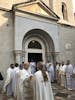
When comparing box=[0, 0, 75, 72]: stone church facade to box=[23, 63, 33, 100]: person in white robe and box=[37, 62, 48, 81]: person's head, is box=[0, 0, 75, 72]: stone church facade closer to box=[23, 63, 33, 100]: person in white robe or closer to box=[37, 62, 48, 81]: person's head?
box=[23, 63, 33, 100]: person in white robe

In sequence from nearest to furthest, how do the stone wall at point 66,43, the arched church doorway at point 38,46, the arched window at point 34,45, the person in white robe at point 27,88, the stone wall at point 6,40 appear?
the person in white robe at point 27,88 → the stone wall at point 6,40 → the arched church doorway at point 38,46 → the arched window at point 34,45 → the stone wall at point 66,43

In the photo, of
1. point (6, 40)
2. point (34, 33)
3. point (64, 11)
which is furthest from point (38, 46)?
point (64, 11)

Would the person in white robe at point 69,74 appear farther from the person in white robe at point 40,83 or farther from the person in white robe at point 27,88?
the person in white robe at point 40,83

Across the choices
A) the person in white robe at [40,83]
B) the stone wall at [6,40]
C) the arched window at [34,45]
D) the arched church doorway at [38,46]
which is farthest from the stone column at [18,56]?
the person in white robe at [40,83]

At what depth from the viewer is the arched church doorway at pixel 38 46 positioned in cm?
1446

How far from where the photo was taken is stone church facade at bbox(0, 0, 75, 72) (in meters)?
12.8

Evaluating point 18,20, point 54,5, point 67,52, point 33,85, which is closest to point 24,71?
point 33,85

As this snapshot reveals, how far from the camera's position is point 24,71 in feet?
20.2

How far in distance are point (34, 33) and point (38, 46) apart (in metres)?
1.15

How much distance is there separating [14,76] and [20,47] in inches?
170

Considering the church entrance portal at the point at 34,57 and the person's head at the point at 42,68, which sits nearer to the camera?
the person's head at the point at 42,68

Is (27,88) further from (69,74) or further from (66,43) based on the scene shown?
(66,43)

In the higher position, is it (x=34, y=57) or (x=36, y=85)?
(x=34, y=57)

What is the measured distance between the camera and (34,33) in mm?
14852
